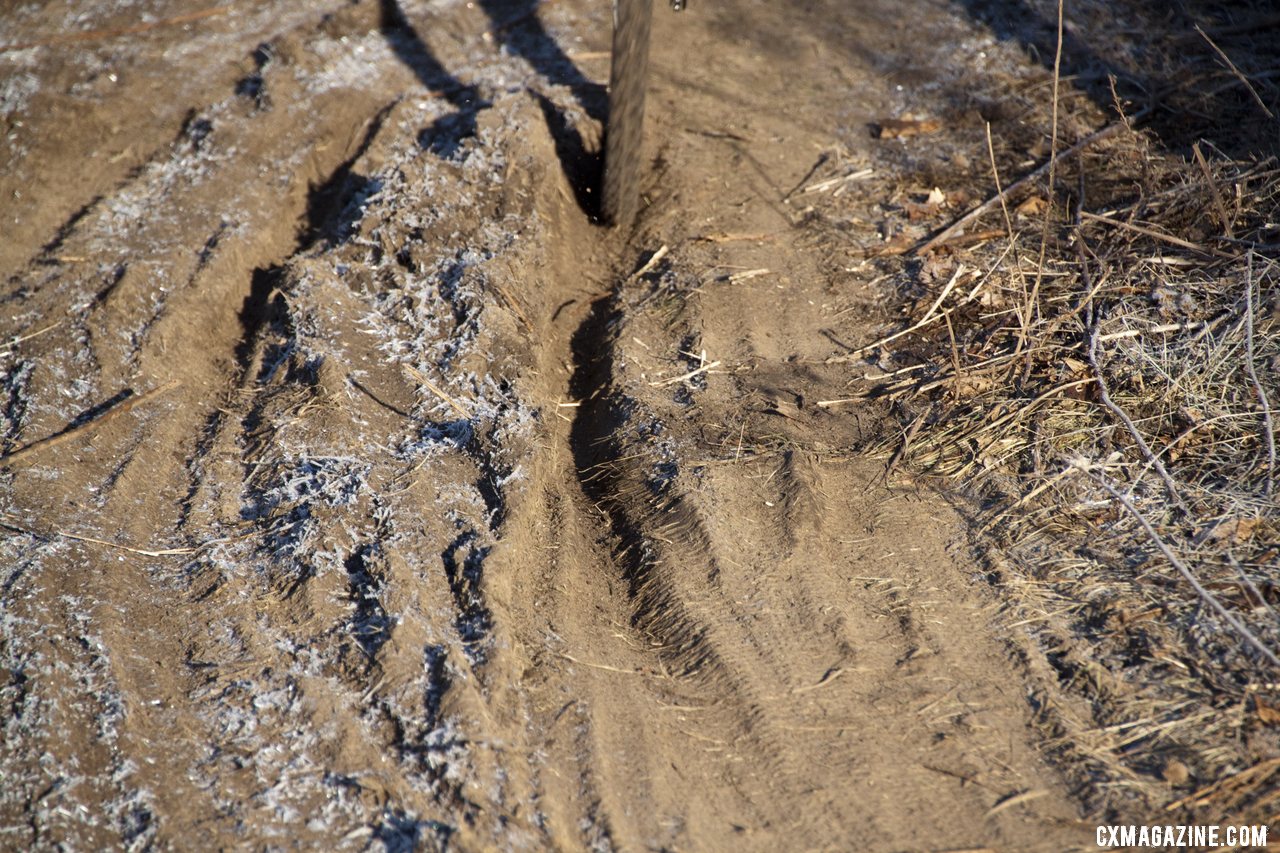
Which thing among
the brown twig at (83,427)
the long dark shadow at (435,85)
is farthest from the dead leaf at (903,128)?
the brown twig at (83,427)

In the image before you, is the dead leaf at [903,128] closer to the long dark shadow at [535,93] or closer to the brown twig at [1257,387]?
the long dark shadow at [535,93]

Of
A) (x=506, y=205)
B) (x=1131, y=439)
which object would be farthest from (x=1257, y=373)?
(x=506, y=205)

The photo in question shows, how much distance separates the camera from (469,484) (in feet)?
10.5

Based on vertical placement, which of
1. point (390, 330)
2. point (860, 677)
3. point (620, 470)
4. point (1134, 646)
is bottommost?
point (1134, 646)

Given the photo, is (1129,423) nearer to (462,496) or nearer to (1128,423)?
(1128,423)

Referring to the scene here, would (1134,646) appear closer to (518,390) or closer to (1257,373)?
(1257,373)

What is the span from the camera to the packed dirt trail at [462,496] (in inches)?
96.9

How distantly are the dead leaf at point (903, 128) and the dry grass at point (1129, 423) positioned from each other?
350 millimetres

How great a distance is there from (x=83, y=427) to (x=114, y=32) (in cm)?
357

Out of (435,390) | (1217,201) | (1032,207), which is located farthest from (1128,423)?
(435,390)

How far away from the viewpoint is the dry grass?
2551 mm

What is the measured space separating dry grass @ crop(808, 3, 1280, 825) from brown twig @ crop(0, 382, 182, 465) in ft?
9.14

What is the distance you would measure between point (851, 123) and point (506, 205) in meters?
2.07

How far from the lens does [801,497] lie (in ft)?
10.5
